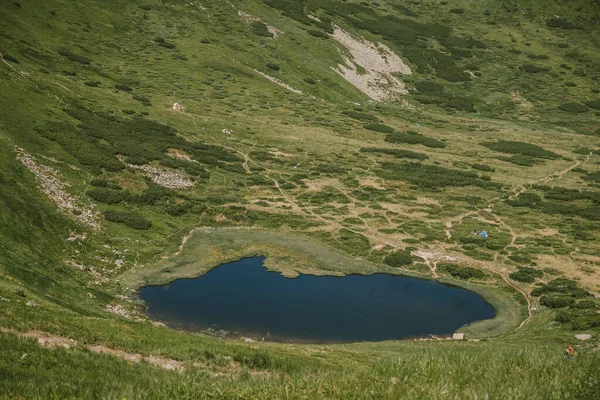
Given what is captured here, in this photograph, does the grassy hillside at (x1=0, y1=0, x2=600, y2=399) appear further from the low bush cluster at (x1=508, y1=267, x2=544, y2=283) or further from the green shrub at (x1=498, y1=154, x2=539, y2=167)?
the green shrub at (x1=498, y1=154, x2=539, y2=167)

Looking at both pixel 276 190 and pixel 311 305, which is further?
pixel 276 190

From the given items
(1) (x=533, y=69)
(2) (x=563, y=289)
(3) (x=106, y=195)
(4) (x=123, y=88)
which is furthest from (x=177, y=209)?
(1) (x=533, y=69)

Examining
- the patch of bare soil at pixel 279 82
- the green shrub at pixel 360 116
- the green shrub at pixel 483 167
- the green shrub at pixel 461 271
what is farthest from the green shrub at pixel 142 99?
the green shrub at pixel 461 271

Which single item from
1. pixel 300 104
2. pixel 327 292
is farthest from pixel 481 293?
pixel 300 104

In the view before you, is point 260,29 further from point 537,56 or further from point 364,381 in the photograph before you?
point 364,381

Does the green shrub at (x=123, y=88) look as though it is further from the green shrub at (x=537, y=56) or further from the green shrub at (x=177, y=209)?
the green shrub at (x=537, y=56)

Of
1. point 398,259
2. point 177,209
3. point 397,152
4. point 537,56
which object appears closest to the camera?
point 398,259

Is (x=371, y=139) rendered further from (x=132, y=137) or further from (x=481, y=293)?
(x=481, y=293)
